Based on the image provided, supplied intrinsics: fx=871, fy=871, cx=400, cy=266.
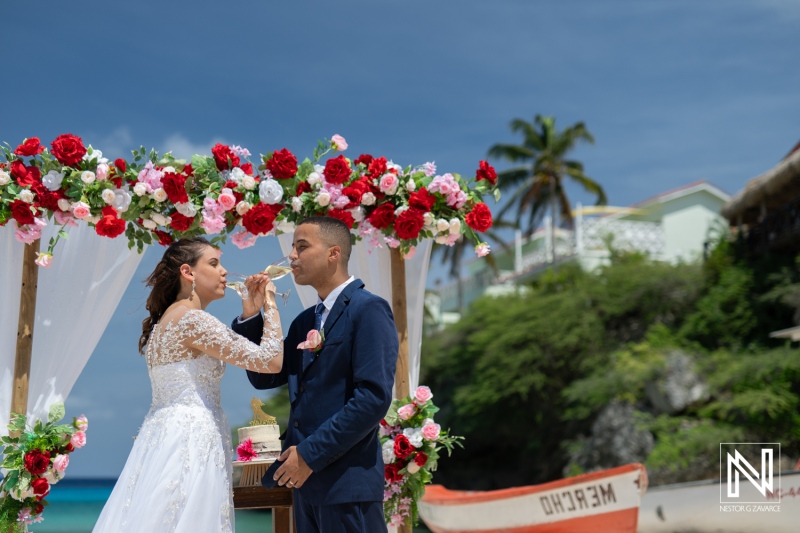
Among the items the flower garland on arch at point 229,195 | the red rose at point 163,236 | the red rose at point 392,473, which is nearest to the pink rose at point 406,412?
the red rose at point 392,473

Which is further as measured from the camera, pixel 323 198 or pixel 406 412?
pixel 323 198

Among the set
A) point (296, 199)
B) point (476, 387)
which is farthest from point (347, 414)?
point (476, 387)

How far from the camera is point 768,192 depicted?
672 inches

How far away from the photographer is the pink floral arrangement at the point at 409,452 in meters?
5.26

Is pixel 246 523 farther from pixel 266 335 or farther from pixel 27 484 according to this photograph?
pixel 266 335

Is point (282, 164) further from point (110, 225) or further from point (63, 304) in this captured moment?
point (63, 304)

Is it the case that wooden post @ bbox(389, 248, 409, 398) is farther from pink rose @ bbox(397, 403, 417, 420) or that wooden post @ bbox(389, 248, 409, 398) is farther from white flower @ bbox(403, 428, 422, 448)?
white flower @ bbox(403, 428, 422, 448)

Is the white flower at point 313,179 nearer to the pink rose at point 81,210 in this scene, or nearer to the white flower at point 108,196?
the white flower at point 108,196

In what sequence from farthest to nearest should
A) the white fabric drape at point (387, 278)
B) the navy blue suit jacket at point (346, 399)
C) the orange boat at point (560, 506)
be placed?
1. the orange boat at point (560, 506)
2. the white fabric drape at point (387, 278)
3. the navy blue suit jacket at point (346, 399)

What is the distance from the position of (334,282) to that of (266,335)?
14.7 inches

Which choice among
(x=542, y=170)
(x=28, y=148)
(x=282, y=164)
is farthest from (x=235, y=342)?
(x=542, y=170)

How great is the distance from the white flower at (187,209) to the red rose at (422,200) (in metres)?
1.39

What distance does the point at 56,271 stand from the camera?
5.73 metres

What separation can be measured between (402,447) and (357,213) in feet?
5.07
